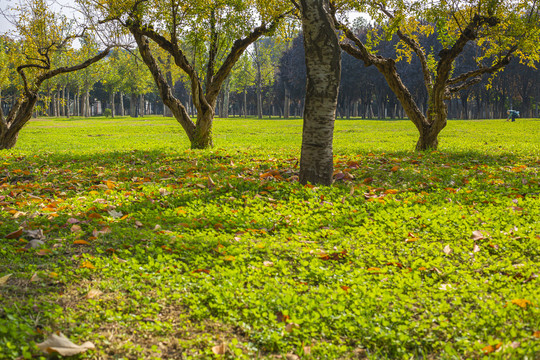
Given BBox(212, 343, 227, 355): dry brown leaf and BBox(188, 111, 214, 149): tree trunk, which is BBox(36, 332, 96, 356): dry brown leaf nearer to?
BBox(212, 343, 227, 355): dry brown leaf

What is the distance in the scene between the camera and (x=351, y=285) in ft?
12.8

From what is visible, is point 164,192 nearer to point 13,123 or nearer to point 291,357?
point 291,357

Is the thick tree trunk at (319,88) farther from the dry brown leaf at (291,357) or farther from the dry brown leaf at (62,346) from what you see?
the dry brown leaf at (62,346)

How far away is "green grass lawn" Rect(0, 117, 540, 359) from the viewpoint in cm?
304

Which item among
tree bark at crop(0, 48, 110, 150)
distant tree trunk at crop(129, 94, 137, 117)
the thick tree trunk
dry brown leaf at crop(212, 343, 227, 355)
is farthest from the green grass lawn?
distant tree trunk at crop(129, 94, 137, 117)

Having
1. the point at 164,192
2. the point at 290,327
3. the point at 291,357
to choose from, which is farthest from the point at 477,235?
the point at 164,192

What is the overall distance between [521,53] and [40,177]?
1464 cm

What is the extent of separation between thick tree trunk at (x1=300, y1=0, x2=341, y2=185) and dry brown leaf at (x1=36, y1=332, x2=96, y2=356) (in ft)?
17.3

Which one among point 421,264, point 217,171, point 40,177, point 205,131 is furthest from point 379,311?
point 205,131

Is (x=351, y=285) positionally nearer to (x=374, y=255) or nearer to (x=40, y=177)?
(x=374, y=255)

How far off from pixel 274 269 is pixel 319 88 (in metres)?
4.02

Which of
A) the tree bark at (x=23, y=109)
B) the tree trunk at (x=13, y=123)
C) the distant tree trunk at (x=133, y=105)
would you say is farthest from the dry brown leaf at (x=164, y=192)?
the distant tree trunk at (x=133, y=105)

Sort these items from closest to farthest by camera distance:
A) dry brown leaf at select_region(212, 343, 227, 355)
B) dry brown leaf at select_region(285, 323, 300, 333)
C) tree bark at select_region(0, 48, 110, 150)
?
dry brown leaf at select_region(212, 343, 227, 355) < dry brown leaf at select_region(285, 323, 300, 333) < tree bark at select_region(0, 48, 110, 150)

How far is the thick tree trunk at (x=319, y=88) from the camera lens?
7.04 metres
